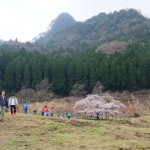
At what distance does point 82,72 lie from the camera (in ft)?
233

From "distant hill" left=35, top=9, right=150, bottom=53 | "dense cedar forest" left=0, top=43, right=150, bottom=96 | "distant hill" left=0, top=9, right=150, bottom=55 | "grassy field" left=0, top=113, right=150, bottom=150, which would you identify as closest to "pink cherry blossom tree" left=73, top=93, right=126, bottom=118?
"grassy field" left=0, top=113, right=150, bottom=150

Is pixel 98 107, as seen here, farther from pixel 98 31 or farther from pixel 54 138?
pixel 98 31

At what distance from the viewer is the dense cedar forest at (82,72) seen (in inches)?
2655

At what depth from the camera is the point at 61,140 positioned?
15.5m

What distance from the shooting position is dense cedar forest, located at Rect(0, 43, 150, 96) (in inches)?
2655

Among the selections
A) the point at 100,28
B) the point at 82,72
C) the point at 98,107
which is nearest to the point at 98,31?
the point at 100,28

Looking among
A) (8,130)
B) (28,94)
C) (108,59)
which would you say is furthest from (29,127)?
(108,59)

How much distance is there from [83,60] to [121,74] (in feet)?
40.1

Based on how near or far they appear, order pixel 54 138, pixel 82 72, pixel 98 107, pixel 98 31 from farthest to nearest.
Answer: pixel 98 31 < pixel 82 72 < pixel 98 107 < pixel 54 138

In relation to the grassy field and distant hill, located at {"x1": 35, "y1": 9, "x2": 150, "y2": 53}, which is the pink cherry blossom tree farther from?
distant hill, located at {"x1": 35, "y1": 9, "x2": 150, "y2": 53}

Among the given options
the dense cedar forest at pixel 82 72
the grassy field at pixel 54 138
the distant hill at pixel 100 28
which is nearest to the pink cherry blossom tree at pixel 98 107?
the grassy field at pixel 54 138

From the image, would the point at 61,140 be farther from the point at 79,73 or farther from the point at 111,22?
the point at 111,22

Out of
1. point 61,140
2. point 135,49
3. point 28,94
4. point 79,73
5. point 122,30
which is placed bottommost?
point 61,140

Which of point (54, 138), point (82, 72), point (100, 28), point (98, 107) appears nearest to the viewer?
point (54, 138)
